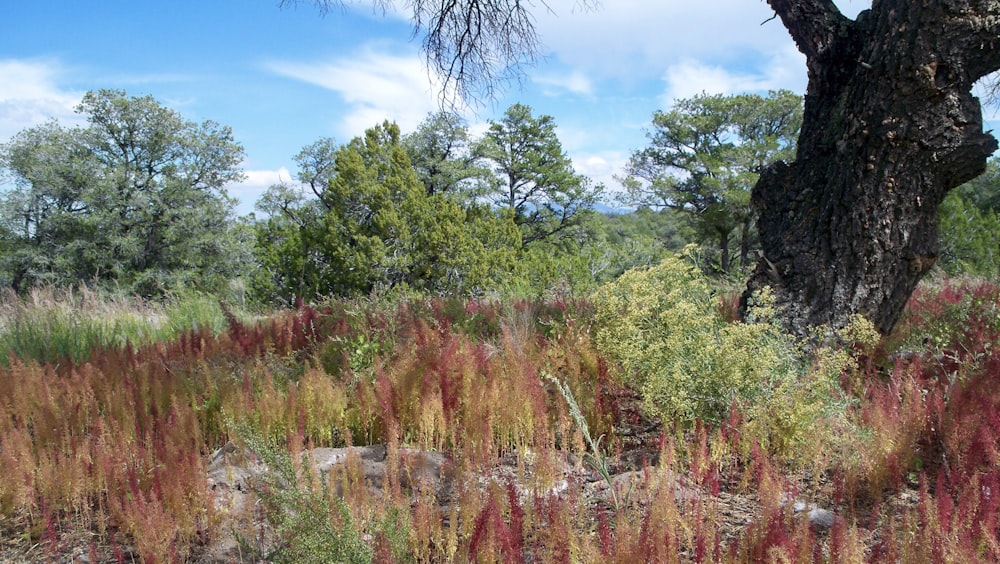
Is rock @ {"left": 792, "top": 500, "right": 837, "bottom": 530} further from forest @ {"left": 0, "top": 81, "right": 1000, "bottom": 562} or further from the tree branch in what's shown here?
the tree branch

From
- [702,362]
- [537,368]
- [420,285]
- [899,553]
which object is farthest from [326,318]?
[420,285]

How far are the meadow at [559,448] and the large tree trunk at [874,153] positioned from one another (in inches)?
17.3

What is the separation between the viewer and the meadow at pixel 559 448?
1.93 metres

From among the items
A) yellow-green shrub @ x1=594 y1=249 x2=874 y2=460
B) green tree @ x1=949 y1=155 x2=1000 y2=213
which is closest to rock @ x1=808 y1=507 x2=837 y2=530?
yellow-green shrub @ x1=594 y1=249 x2=874 y2=460

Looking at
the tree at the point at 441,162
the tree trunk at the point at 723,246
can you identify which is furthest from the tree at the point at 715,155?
the tree at the point at 441,162

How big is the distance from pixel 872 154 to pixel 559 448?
270 centimetres

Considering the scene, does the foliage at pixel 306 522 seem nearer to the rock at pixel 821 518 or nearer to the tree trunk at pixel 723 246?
the rock at pixel 821 518

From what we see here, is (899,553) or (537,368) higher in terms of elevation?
(537,368)

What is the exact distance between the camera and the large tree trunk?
387 centimetres

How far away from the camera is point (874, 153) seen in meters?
4.04

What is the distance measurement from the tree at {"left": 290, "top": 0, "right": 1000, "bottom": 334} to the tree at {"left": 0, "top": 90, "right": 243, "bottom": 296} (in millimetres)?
24845

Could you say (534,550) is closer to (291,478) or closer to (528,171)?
(291,478)

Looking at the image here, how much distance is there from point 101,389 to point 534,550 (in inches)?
122

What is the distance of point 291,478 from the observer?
78.4 inches
